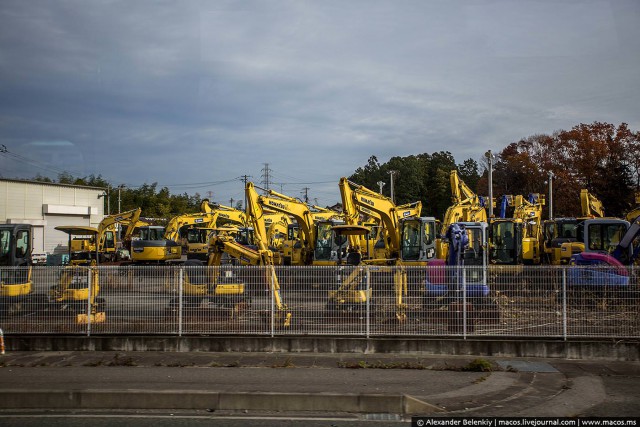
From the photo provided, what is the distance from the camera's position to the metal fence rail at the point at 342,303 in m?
11.6

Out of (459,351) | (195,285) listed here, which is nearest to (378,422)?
(459,351)

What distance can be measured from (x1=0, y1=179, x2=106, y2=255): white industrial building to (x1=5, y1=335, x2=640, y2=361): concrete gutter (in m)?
38.9

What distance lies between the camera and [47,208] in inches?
2039

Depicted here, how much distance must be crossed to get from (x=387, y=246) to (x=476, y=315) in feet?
41.8

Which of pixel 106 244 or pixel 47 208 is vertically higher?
pixel 47 208

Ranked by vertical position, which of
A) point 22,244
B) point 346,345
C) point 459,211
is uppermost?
point 459,211

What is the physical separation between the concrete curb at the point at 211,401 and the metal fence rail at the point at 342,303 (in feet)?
12.1

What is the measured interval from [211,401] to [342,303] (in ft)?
14.3

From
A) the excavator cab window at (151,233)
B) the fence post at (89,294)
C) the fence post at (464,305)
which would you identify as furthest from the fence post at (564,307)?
the excavator cab window at (151,233)

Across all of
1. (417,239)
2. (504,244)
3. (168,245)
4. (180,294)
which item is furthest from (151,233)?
(180,294)

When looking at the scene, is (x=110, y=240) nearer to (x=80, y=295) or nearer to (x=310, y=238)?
(x=310, y=238)

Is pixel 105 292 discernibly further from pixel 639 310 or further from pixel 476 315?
pixel 639 310

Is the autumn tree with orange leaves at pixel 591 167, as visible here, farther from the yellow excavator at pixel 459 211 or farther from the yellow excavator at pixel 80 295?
the yellow excavator at pixel 80 295

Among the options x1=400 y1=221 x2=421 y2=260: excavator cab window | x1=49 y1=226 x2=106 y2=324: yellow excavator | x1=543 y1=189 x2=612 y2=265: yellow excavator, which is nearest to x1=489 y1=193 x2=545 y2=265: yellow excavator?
x1=543 y1=189 x2=612 y2=265: yellow excavator
